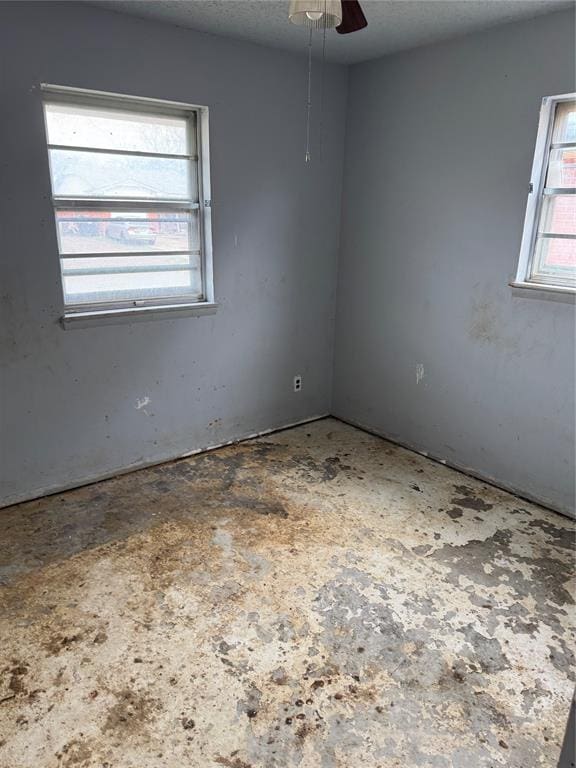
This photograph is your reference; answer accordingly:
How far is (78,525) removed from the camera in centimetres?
279

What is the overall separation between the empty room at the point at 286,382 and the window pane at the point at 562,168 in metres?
0.01

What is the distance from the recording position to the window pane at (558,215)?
2.85 metres

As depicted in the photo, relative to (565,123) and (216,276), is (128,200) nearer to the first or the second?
(216,276)

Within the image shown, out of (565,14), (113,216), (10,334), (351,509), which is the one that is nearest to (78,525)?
(10,334)

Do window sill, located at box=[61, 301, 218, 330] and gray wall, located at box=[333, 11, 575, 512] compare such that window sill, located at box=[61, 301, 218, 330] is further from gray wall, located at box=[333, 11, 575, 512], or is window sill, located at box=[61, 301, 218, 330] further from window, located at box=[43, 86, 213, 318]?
gray wall, located at box=[333, 11, 575, 512]

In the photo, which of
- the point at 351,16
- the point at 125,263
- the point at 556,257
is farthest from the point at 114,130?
the point at 556,257

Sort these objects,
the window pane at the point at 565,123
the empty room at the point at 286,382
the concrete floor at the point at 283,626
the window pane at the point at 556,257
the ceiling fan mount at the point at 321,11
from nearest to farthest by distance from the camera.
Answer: the ceiling fan mount at the point at 321,11 < the concrete floor at the point at 283,626 < the empty room at the point at 286,382 < the window pane at the point at 565,123 < the window pane at the point at 556,257

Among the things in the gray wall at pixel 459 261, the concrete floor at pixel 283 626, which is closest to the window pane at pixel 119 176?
the gray wall at pixel 459 261

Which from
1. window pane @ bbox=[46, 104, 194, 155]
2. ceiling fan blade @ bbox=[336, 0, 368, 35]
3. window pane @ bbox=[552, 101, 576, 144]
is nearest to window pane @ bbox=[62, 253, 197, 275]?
window pane @ bbox=[46, 104, 194, 155]

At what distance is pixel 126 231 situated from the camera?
3.13 meters

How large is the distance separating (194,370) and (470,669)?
235 centimetres

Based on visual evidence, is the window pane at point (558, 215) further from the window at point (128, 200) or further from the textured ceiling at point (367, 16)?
the window at point (128, 200)

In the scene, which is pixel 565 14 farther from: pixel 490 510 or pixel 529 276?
pixel 490 510

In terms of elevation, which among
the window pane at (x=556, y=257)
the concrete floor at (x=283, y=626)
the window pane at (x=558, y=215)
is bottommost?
the concrete floor at (x=283, y=626)
